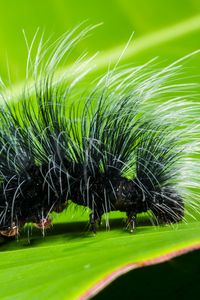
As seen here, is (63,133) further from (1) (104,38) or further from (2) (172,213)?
(1) (104,38)

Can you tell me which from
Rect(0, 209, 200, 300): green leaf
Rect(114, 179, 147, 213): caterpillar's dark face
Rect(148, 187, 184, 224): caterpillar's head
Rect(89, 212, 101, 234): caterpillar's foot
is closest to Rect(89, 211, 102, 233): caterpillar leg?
Rect(89, 212, 101, 234): caterpillar's foot

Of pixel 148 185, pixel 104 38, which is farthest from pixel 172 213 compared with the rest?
pixel 104 38

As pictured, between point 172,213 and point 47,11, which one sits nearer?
point 172,213

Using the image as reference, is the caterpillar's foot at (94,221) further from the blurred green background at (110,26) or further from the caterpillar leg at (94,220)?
the blurred green background at (110,26)

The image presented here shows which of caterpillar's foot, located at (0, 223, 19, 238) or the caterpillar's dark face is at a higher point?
the caterpillar's dark face

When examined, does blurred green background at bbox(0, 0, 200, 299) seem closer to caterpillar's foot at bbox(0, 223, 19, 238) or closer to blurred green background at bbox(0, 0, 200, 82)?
blurred green background at bbox(0, 0, 200, 82)

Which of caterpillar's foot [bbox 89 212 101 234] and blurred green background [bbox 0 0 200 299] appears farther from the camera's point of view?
blurred green background [bbox 0 0 200 299]

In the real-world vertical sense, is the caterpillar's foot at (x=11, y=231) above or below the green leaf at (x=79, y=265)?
above

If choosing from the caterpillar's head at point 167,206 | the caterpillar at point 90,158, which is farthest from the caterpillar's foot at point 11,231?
the caterpillar's head at point 167,206
